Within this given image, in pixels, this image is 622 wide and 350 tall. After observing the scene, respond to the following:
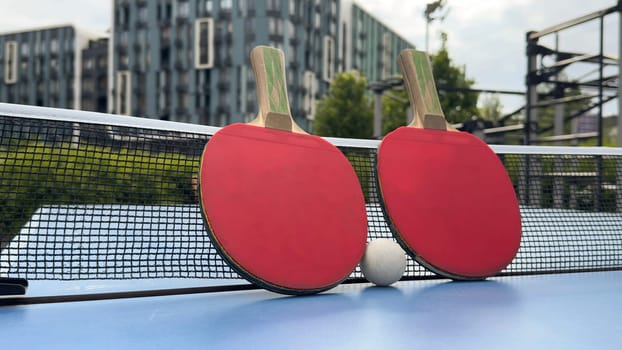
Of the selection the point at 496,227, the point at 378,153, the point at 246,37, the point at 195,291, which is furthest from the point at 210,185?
the point at 246,37

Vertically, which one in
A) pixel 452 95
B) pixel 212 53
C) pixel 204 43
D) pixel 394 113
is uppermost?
pixel 204 43

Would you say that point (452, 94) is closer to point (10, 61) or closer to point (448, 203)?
point (448, 203)

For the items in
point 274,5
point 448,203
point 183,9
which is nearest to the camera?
point 448,203

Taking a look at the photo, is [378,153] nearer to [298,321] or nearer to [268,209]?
[268,209]

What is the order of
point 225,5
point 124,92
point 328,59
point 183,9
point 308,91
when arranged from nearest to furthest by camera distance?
point 225,5 → point 308,91 → point 183,9 → point 328,59 → point 124,92

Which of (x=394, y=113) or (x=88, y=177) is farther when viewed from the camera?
(x=394, y=113)

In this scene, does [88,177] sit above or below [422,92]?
below

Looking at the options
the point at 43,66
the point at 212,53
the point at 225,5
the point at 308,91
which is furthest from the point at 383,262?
the point at 43,66

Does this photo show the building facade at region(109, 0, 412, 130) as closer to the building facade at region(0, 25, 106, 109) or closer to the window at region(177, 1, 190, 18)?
the window at region(177, 1, 190, 18)
